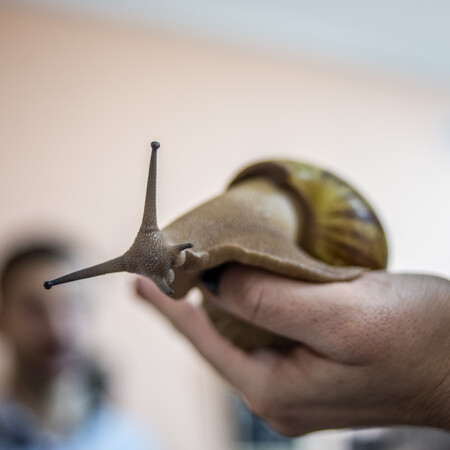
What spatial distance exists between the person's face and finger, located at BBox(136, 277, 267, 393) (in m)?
0.94

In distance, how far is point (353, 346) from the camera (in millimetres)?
637

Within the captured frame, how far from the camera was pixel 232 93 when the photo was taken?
2.84 meters

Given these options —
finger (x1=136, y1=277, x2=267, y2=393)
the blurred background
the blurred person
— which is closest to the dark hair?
the blurred person

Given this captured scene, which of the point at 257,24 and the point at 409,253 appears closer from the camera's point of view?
the point at 257,24

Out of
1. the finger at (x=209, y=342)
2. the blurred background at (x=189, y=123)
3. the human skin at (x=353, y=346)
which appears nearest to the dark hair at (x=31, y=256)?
the blurred background at (x=189, y=123)

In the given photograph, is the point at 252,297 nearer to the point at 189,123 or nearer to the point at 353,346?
the point at 353,346

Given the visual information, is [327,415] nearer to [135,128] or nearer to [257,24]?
[135,128]

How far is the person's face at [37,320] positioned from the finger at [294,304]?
118 centimetres

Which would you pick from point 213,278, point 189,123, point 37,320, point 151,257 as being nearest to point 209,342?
point 213,278

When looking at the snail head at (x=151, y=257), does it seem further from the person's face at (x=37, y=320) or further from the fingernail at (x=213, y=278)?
the person's face at (x=37, y=320)

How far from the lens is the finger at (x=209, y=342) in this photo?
789mm

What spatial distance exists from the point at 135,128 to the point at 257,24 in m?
0.84

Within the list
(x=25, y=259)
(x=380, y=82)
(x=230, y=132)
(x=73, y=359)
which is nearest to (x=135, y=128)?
(x=230, y=132)

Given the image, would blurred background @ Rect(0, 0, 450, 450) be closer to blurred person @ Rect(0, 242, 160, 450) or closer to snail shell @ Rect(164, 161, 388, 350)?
blurred person @ Rect(0, 242, 160, 450)
